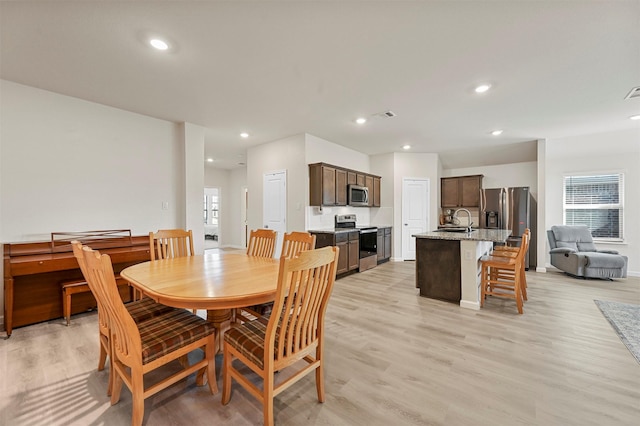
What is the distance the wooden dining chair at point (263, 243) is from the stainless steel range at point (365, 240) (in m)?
2.72

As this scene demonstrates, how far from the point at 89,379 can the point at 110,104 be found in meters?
3.28

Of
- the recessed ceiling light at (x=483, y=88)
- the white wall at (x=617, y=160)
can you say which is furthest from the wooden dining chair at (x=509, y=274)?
the white wall at (x=617, y=160)

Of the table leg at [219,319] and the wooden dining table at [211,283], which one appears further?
the table leg at [219,319]

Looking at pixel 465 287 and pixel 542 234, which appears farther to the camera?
pixel 542 234

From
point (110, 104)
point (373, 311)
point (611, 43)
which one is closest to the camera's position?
point (611, 43)

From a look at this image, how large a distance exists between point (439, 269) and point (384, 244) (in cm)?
261

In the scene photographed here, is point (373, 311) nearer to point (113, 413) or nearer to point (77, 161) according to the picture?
point (113, 413)

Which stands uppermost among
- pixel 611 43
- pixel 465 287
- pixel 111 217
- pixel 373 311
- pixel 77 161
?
pixel 611 43

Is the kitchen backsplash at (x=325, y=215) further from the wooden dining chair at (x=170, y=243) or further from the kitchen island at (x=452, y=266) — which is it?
the wooden dining chair at (x=170, y=243)

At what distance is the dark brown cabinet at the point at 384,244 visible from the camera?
19.8 feet

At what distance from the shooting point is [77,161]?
330 cm

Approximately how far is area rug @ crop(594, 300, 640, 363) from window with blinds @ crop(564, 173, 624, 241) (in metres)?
2.76

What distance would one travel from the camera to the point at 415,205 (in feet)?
21.8

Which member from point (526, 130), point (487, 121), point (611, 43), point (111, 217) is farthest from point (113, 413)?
point (526, 130)
